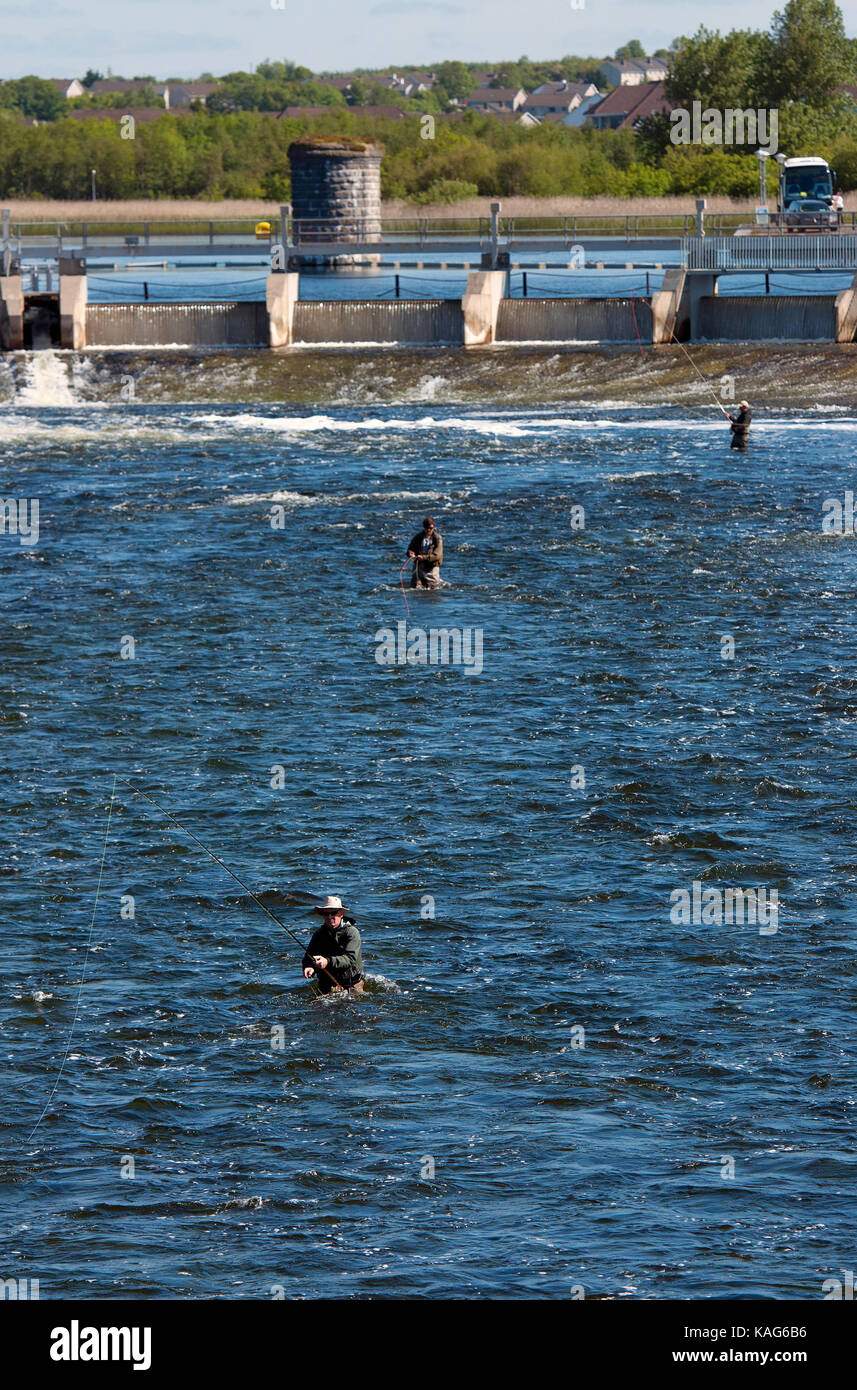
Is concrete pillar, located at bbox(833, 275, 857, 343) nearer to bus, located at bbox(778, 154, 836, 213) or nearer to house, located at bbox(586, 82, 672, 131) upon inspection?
bus, located at bbox(778, 154, 836, 213)

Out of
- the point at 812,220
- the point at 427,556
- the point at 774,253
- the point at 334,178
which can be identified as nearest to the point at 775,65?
the point at 334,178

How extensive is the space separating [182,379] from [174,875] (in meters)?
33.5

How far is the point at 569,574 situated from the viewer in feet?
102

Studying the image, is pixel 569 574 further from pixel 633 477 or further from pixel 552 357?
pixel 552 357

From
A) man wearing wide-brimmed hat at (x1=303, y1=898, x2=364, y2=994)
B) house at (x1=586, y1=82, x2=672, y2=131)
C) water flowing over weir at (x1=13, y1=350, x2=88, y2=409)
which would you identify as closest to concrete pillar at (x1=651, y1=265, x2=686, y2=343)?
water flowing over weir at (x1=13, y1=350, x2=88, y2=409)

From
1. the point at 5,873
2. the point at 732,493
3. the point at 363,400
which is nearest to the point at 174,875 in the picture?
the point at 5,873

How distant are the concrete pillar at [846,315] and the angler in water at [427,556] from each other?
22.5 m

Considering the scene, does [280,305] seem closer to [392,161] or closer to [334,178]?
[334,178]

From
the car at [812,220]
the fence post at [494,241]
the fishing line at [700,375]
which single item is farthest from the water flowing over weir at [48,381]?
the car at [812,220]

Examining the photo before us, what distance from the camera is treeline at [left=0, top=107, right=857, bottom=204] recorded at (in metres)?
94.0

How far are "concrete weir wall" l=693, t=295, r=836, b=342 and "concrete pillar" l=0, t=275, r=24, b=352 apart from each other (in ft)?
63.5

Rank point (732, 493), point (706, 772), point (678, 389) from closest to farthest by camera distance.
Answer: point (706, 772) → point (732, 493) → point (678, 389)

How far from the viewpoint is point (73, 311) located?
52875 millimetres


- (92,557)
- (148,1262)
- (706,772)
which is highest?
(92,557)
